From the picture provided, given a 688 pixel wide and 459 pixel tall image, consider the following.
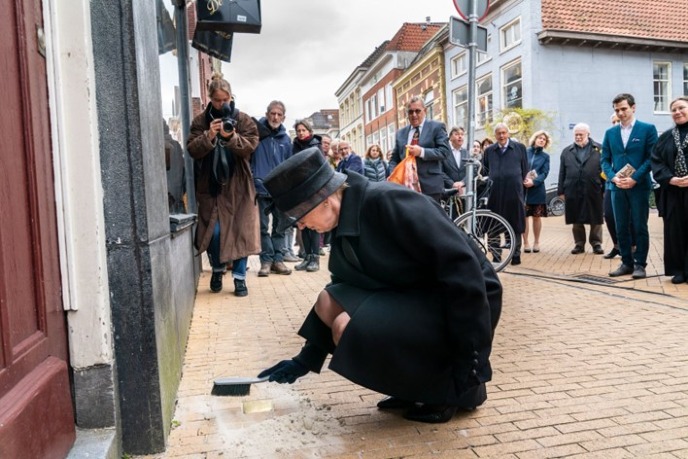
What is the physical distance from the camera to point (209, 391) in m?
2.93

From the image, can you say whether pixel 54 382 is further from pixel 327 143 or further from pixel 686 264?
pixel 327 143

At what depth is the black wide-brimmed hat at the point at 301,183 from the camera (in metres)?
2.15

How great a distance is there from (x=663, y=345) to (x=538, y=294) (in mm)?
1774

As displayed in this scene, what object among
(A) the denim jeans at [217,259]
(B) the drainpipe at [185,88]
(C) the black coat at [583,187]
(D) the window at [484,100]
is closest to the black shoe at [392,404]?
(A) the denim jeans at [217,259]

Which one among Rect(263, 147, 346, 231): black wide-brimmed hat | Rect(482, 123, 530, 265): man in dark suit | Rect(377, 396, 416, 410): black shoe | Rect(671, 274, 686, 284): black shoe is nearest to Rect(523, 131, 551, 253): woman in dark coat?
Rect(482, 123, 530, 265): man in dark suit

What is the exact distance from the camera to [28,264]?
170 centimetres

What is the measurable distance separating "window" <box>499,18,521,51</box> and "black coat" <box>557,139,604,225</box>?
16383 mm

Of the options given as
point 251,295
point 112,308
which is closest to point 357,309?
point 112,308

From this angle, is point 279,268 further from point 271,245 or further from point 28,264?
point 28,264

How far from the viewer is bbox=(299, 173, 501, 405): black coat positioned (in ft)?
6.76

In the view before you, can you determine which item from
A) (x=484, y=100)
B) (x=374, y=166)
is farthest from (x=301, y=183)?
(x=484, y=100)

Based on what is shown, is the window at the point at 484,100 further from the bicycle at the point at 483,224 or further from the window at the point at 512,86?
the bicycle at the point at 483,224

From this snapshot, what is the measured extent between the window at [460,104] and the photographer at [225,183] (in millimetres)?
24304

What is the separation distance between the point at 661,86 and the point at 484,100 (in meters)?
7.55
